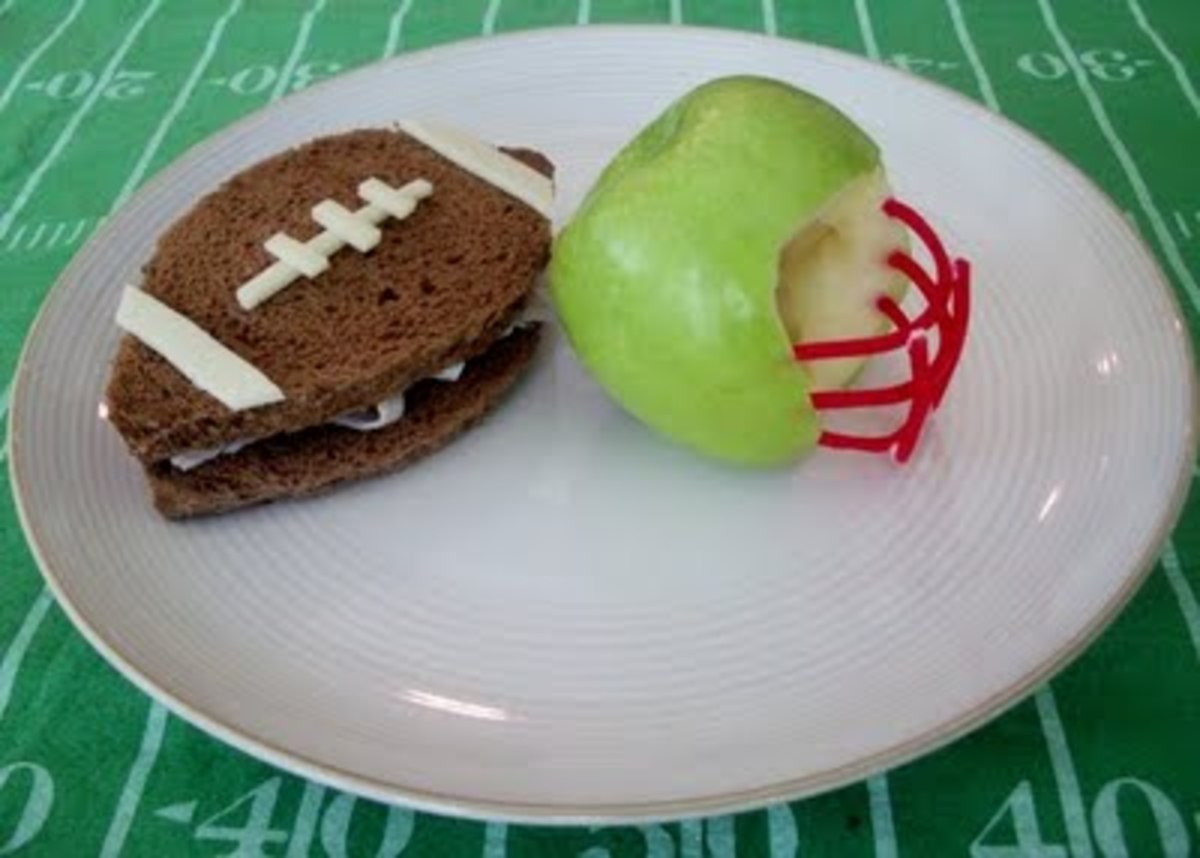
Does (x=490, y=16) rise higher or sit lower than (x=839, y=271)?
lower

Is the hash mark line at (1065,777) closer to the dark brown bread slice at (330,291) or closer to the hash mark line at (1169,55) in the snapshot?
the dark brown bread slice at (330,291)

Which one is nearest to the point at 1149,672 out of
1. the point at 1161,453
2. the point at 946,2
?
the point at 1161,453

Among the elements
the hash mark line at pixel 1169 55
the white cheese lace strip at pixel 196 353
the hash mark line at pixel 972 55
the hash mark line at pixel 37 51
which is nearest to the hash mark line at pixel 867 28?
the hash mark line at pixel 972 55

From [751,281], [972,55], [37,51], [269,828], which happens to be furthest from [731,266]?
[37,51]

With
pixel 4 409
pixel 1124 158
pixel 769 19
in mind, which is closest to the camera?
pixel 4 409

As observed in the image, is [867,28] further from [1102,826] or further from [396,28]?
[1102,826]

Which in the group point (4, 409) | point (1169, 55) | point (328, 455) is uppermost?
point (1169, 55)

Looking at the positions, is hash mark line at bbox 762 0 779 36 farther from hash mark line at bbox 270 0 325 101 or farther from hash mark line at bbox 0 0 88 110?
hash mark line at bbox 0 0 88 110
